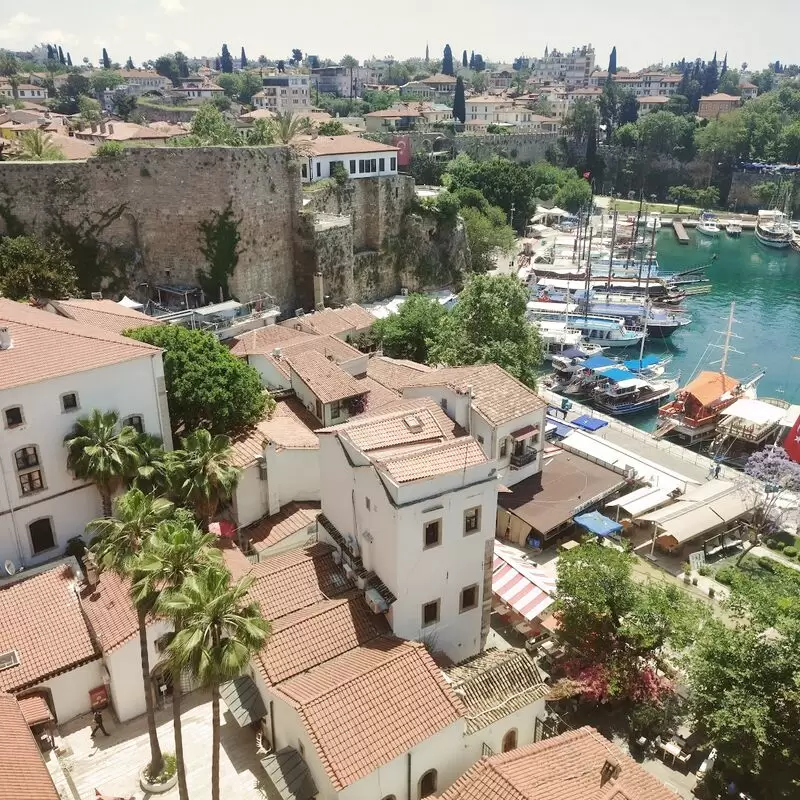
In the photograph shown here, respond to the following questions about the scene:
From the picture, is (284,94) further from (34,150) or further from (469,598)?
(469,598)

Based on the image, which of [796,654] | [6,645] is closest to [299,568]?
[6,645]

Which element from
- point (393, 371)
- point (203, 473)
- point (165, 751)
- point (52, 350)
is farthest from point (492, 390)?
point (165, 751)

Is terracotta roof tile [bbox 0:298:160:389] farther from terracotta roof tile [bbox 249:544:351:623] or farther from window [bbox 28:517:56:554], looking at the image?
terracotta roof tile [bbox 249:544:351:623]

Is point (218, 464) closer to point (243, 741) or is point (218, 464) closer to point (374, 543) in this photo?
point (374, 543)

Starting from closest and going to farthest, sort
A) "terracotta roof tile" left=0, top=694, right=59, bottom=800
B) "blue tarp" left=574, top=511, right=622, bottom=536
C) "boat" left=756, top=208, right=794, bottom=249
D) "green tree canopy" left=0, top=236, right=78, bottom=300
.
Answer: "terracotta roof tile" left=0, top=694, right=59, bottom=800
"blue tarp" left=574, top=511, right=622, bottom=536
"green tree canopy" left=0, top=236, right=78, bottom=300
"boat" left=756, top=208, right=794, bottom=249

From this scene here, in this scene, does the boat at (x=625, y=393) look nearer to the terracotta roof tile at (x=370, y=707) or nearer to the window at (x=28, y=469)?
the terracotta roof tile at (x=370, y=707)

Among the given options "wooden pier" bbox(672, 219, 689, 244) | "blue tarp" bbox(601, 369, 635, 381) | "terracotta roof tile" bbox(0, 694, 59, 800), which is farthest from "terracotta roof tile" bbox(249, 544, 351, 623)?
"wooden pier" bbox(672, 219, 689, 244)

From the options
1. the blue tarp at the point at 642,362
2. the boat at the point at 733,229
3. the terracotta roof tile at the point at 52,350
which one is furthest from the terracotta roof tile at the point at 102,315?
the boat at the point at 733,229
